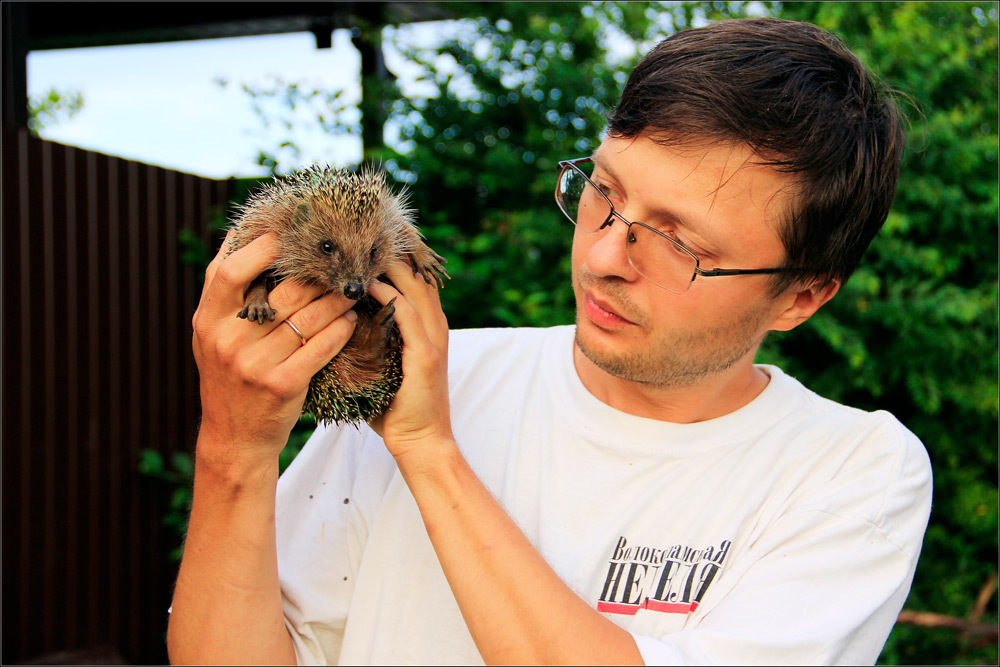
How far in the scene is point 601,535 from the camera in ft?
5.46

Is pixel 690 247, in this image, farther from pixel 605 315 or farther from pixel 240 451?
pixel 240 451

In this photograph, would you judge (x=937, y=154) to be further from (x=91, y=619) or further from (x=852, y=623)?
(x=91, y=619)

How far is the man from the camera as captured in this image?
1.43 meters

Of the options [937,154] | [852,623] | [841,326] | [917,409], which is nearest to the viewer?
[852,623]

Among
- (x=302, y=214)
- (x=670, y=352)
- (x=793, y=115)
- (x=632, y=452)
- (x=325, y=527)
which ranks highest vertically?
(x=793, y=115)

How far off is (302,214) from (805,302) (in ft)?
4.92

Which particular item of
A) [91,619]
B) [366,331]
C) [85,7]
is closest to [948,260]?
[366,331]

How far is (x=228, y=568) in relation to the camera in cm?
154

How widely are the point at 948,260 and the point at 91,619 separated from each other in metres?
5.89

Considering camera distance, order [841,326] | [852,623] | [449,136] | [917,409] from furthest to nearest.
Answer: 1. [449,136]
2. [917,409]
3. [841,326]
4. [852,623]

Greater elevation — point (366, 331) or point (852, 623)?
point (366, 331)

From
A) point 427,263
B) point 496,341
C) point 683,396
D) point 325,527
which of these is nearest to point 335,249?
point 427,263

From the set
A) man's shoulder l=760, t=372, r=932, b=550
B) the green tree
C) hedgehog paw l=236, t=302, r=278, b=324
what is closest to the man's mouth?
man's shoulder l=760, t=372, r=932, b=550

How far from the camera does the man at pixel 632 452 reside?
1.43 metres
